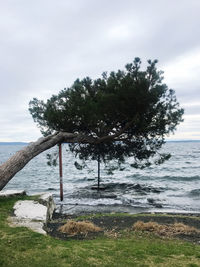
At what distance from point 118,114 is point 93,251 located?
30.5 feet

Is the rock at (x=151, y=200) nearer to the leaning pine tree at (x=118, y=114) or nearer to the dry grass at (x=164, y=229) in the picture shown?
the leaning pine tree at (x=118, y=114)

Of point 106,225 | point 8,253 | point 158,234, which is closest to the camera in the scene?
point 8,253

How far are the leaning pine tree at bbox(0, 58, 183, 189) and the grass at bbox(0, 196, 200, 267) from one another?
5.68m

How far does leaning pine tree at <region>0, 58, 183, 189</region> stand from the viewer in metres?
13.3

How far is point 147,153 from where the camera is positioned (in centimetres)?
1577

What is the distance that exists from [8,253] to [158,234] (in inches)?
166

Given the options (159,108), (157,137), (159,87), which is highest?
(159,87)

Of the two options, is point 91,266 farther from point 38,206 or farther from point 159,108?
point 159,108

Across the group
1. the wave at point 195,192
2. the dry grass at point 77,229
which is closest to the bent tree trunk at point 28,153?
the dry grass at point 77,229

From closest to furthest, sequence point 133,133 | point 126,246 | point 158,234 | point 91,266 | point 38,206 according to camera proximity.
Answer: point 91,266
point 126,246
point 158,234
point 38,206
point 133,133

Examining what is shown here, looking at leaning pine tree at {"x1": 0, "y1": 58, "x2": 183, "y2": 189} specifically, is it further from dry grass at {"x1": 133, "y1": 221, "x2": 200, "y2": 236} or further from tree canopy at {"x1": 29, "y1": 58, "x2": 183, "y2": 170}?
dry grass at {"x1": 133, "y1": 221, "x2": 200, "y2": 236}

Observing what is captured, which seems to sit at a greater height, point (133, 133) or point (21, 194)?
point (133, 133)

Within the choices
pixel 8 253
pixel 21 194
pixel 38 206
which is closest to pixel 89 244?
Answer: pixel 8 253

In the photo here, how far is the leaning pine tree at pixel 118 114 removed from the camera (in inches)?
523
